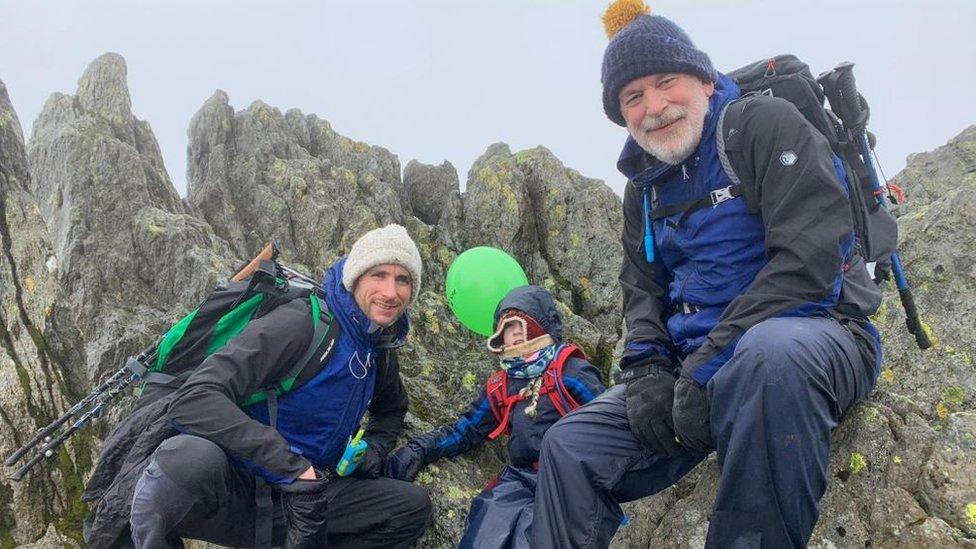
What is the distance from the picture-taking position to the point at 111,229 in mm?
12820

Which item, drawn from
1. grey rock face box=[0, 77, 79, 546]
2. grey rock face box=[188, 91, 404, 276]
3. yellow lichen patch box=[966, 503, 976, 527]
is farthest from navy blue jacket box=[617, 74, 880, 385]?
grey rock face box=[188, 91, 404, 276]

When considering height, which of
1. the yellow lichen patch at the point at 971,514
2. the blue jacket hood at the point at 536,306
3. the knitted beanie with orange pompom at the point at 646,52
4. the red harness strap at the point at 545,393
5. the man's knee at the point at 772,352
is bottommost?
the yellow lichen patch at the point at 971,514

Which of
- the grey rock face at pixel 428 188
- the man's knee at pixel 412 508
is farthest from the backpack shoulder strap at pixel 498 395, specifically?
the grey rock face at pixel 428 188

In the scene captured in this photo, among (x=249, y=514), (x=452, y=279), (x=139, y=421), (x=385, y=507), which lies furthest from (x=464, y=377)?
(x=139, y=421)

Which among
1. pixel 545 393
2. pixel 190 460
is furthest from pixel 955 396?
pixel 190 460

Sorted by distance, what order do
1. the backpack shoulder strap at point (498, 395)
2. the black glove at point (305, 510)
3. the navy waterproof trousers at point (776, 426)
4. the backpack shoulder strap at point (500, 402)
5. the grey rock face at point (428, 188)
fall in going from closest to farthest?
the navy waterproof trousers at point (776, 426) → the black glove at point (305, 510) → the backpack shoulder strap at point (500, 402) → the backpack shoulder strap at point (498, 395) → the grey rock face at point (428, 188)

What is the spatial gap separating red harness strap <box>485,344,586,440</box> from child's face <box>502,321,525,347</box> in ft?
1.71

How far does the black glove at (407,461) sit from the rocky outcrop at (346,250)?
451 millimetres

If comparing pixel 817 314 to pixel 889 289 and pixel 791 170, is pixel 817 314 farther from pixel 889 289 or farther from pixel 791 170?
pixel 889 289

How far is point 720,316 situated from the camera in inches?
205

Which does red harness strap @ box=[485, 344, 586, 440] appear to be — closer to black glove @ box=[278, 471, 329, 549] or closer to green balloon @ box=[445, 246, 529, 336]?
green balloon @ box=[445, 246, 529, 336]

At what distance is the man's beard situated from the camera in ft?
17.3

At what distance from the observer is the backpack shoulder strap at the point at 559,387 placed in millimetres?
Result: 7652

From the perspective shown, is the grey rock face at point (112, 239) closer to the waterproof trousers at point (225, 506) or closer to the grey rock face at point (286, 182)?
the grey rock face at point (286, 182)
